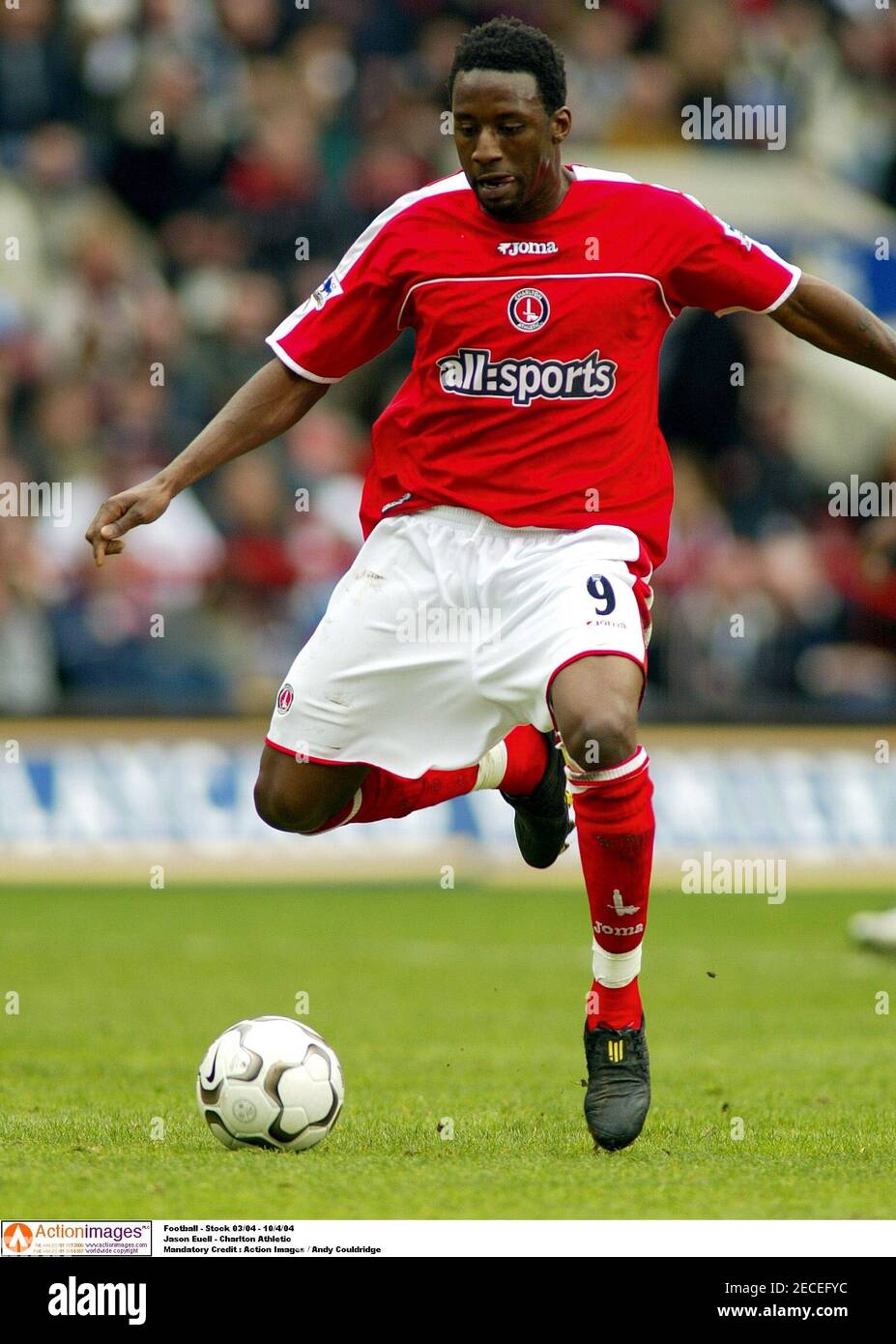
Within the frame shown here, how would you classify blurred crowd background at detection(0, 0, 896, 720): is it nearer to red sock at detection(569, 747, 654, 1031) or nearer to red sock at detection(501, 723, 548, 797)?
red sock at detection(501, 723, 548, 797)

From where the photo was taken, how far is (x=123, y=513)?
5.95 meters

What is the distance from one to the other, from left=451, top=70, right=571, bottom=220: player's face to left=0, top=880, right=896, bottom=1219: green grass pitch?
250cm

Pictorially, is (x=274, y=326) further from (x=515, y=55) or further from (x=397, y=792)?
(x=515, y=55)

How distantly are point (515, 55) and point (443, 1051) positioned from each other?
138 inches

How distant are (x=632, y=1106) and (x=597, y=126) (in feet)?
42.2

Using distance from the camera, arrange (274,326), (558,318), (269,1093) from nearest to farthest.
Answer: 1. (269,1093)
2. (558,318)
3. (274,326)

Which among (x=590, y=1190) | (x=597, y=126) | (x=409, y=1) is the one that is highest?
(x=409, y=1)

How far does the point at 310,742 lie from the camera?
6352 millimetres

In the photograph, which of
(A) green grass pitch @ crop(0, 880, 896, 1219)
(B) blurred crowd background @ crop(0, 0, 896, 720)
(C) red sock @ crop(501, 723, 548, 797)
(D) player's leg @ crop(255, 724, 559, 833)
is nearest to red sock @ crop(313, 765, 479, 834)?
(D) player's leg @ crop(255, 724, 559, 833)

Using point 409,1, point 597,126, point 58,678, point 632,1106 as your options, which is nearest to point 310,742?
point 632,1106

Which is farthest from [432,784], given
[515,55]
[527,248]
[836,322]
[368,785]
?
[515,55]

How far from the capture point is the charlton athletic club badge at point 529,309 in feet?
19.5

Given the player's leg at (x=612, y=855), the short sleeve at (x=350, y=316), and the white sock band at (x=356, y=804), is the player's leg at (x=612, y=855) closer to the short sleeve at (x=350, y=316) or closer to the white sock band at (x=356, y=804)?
the white sock band at (x=356, y=804)

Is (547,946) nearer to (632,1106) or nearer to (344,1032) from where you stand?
(344,1032)
